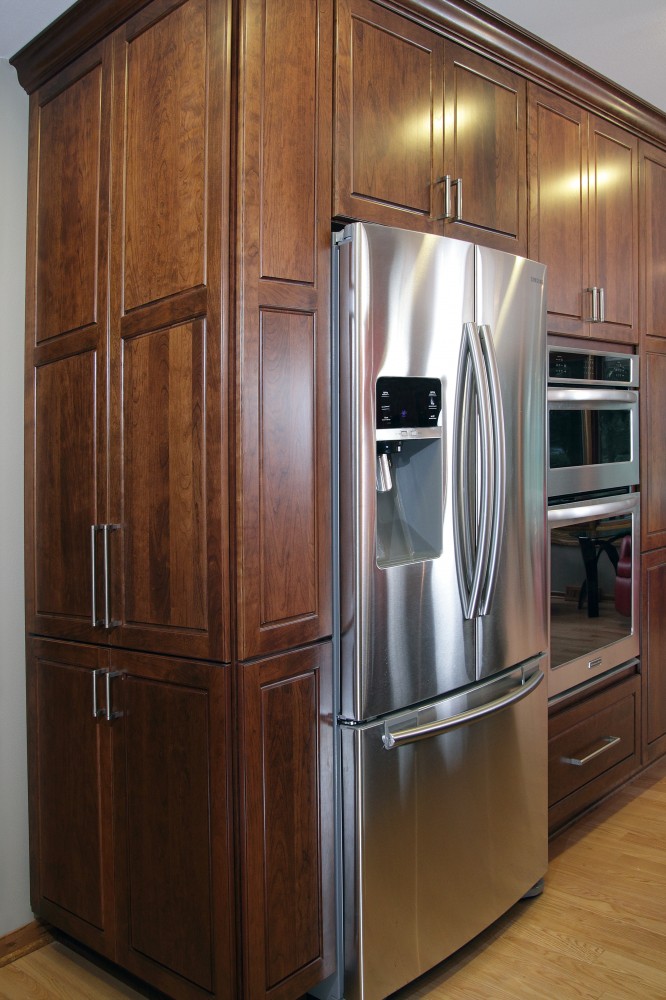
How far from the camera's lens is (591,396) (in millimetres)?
2750

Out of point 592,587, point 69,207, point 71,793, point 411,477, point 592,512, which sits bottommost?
point 71,793

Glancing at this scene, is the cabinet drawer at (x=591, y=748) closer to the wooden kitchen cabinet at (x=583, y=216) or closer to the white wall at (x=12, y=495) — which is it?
the wooden kitchen cabinet at (x=583, y=216)

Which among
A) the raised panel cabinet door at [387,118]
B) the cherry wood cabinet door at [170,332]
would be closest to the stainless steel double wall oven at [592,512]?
the raised panel cabinet door at [387,118]

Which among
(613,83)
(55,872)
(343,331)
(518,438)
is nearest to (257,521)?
(343,331)

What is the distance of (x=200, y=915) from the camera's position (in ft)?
5.99

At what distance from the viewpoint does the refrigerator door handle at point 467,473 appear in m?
2.05

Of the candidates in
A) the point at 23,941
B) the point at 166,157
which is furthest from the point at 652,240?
the point at 23,941

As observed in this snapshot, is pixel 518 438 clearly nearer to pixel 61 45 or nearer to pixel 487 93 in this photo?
pixel 487 93

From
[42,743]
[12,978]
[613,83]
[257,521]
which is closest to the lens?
[257,521]

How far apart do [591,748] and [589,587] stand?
0.58m

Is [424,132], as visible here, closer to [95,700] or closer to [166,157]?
[166,157]

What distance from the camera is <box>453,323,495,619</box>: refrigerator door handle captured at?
205cm

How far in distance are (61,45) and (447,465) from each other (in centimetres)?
152

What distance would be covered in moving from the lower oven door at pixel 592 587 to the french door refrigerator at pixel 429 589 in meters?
0.34
